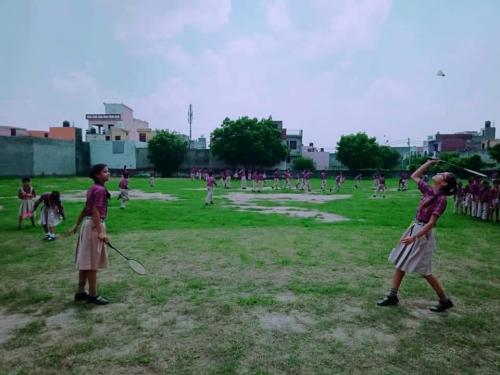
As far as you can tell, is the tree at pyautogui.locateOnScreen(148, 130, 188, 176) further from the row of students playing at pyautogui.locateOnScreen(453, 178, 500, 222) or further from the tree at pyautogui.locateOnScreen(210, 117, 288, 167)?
the row of students playing at pyautogui.locateOnScreen(453, 178, 500, 222)

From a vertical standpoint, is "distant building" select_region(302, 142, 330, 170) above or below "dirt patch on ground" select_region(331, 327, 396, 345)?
above

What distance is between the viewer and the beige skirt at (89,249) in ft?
17.5

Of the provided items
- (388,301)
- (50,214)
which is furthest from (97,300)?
(50,214)

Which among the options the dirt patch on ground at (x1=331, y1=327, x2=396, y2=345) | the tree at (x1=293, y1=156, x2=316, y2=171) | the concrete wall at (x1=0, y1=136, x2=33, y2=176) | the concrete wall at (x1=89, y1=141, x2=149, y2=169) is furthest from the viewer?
the tree at (x1=293, y1=156, x2=316, y2=171)

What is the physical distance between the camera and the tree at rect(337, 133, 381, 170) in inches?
2151

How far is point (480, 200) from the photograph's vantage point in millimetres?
15695

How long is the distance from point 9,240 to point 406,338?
10.2 meters

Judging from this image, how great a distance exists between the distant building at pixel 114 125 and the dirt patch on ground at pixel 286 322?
6149 centimetres

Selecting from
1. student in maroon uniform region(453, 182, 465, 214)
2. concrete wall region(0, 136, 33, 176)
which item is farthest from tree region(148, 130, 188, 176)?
student in maroon uniform region(453, 182, 465, 214)

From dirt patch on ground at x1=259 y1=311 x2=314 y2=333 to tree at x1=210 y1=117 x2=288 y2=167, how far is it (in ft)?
150

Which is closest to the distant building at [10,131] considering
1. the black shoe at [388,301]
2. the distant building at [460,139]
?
the black shoe at [388,301]

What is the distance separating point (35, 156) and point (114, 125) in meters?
24.3

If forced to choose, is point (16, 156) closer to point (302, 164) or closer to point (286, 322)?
point (302, 164)

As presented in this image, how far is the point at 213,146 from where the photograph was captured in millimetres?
52844
